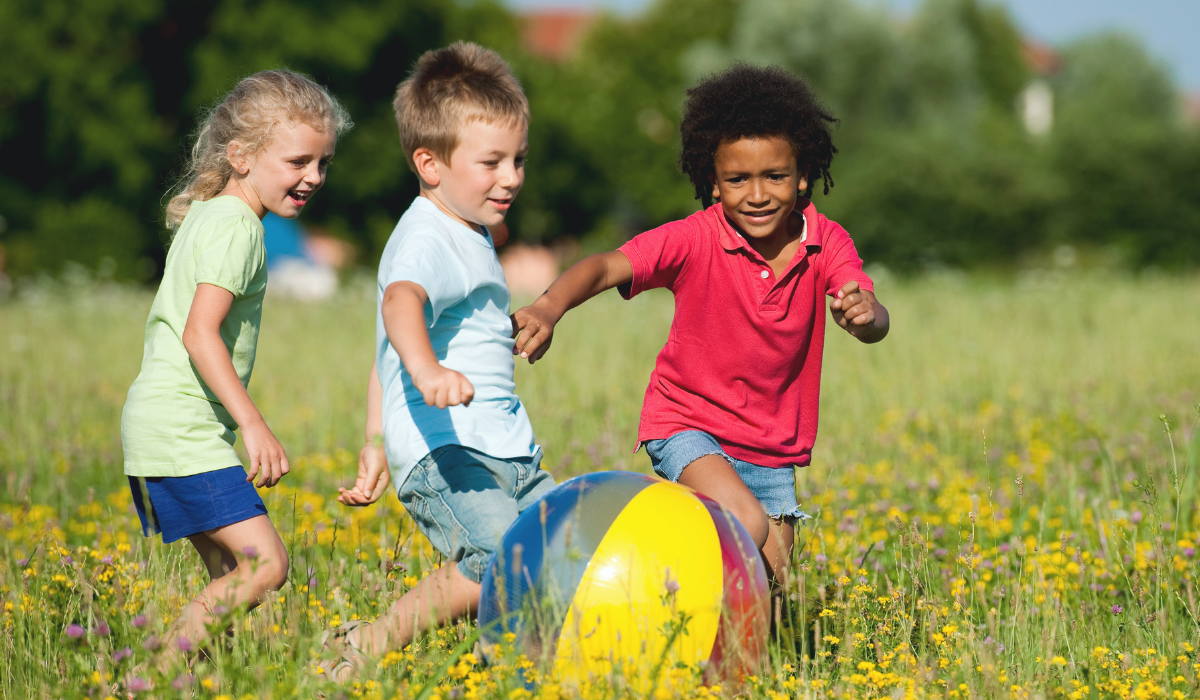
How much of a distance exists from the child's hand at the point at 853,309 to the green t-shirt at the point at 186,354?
6.25ft

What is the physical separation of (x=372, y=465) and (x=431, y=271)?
82 centimetres

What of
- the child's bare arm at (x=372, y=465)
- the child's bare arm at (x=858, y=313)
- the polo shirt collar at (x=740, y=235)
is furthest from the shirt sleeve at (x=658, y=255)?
the child's bare arm at (x=372, y=465)

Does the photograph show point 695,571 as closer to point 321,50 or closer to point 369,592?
point 369,592

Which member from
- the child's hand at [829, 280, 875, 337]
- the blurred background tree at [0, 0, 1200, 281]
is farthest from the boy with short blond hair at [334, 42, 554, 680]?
the blurred background tree at [0, 0, 1200, 281]

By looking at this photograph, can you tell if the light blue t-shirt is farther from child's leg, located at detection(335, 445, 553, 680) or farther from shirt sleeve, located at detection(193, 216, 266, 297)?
shirt sleeve, located at detection(193, 216, 266, 297)

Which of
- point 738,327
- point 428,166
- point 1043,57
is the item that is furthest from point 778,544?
point 1043,57

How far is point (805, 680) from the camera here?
10.1ft

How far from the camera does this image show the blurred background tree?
25609 millimetres

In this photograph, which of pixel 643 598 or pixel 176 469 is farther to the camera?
pixel 176 469

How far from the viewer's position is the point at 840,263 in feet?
13.1

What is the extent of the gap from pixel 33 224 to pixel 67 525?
2556cm

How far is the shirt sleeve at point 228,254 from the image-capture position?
3.36 m

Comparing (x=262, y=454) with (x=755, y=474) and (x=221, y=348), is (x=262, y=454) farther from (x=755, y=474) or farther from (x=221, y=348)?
(x=755, y=474)

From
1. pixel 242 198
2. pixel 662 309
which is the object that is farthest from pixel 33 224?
pixel 242 198
